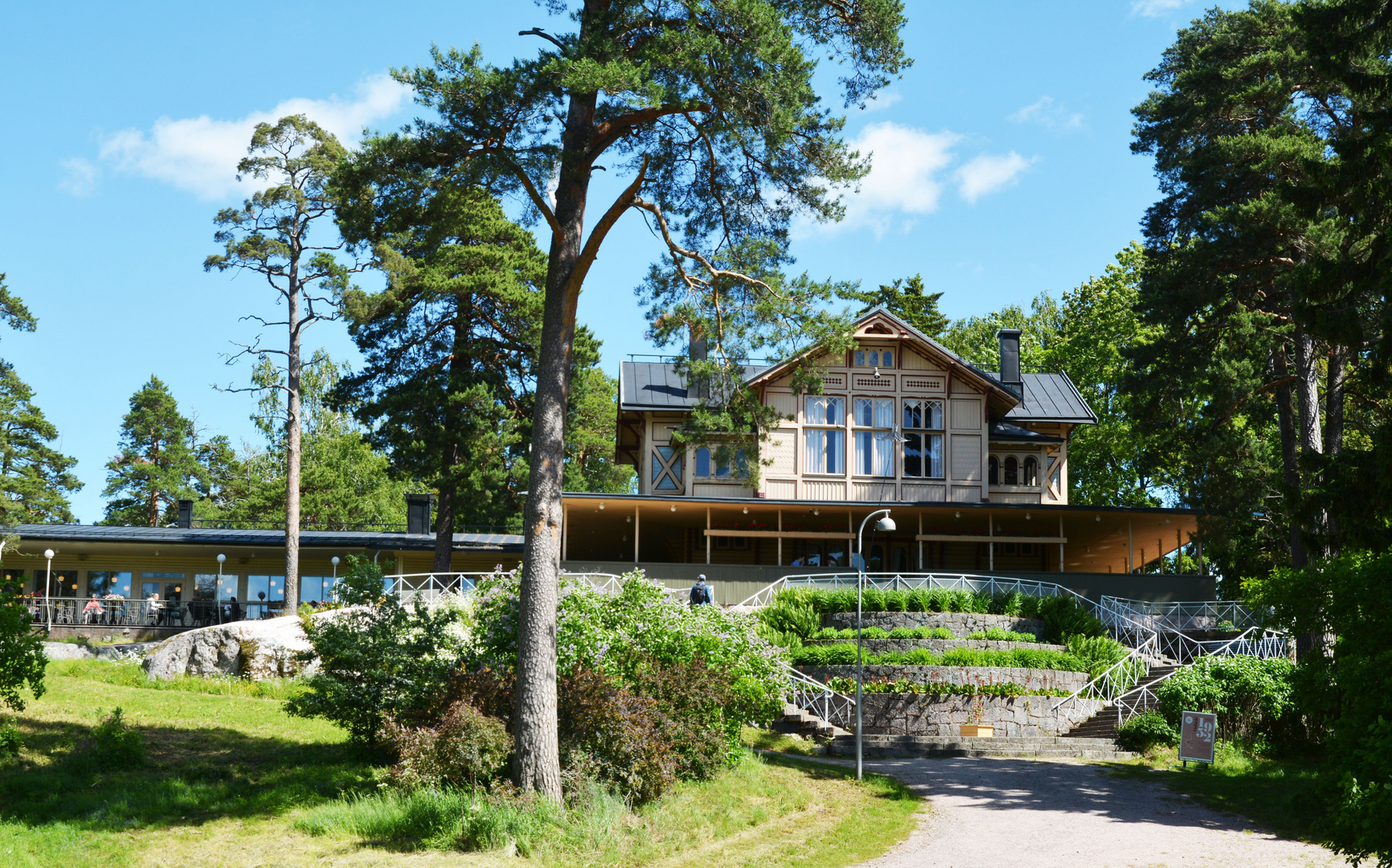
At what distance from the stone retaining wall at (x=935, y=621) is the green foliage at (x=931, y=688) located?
2720mm

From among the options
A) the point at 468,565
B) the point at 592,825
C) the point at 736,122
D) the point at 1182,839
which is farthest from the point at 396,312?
the point at 1182,839

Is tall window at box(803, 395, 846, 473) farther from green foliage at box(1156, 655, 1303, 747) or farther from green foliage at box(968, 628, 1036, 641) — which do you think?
green foliage at box(1156, 655, 1303, 747)

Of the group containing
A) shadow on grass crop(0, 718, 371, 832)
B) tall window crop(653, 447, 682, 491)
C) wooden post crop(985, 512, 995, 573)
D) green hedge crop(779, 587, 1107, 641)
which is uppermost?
A: tall window crop(653, 447, 682, 491)

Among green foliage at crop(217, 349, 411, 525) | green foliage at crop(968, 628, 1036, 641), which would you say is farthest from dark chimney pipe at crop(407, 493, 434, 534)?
green foliage at crop(968, 628, 1036, 641)

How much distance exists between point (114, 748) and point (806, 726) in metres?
11.8

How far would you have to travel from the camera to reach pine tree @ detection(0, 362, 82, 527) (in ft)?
150

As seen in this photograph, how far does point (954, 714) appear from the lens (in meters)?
21.0

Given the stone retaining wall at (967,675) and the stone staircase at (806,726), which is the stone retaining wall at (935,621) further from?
the stone staircase at (806,726)

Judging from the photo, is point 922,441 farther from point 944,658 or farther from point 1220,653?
point 944,658

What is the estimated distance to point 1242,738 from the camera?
19109mm

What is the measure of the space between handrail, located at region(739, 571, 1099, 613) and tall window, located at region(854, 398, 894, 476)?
17.6ft

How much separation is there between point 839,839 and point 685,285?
738cm

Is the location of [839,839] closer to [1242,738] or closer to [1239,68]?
[1242,738]

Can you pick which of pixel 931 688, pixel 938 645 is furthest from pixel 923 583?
pixel 931 688
